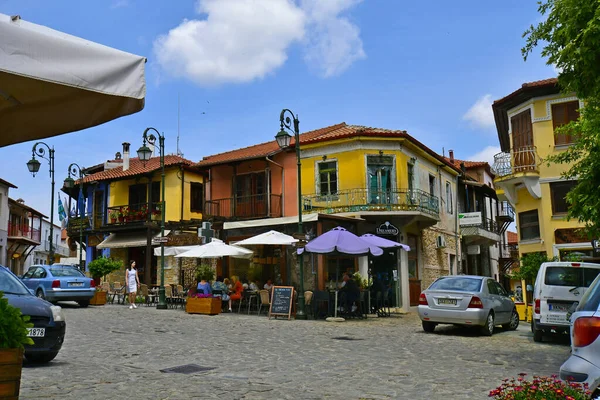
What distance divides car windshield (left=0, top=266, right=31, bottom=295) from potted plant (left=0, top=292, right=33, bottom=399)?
185 inches

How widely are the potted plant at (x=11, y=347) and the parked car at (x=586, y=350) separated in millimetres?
4215

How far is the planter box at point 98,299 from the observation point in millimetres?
22375

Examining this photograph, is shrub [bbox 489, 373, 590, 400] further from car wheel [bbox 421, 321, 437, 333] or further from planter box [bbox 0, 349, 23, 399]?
car wheel [bbox 421, 321, 437, 333]

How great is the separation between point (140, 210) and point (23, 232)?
25.9 meters

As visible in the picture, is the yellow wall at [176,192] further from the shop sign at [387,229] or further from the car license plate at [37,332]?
the car license plate at [37,332]

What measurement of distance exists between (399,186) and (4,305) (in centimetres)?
2103

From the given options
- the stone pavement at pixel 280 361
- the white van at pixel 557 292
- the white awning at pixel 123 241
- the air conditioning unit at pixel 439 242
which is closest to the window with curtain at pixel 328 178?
the air conditioning unit at pixel 439 242

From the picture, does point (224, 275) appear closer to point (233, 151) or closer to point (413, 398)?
point (233, 151)

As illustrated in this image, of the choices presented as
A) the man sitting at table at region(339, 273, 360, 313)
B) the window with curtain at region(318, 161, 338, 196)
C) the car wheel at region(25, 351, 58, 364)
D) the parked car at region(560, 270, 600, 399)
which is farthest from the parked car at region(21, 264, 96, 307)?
the parked car at region(560, 270, 600, 399)

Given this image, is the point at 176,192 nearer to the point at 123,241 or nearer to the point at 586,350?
the point at 123,241

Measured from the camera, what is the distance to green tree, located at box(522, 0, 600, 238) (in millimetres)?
7898

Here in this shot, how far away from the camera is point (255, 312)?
20.2m

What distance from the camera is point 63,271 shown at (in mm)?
20438

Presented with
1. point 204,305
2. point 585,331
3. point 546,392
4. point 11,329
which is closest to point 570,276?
point 585,331
